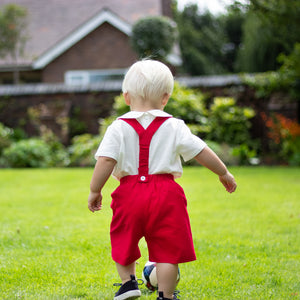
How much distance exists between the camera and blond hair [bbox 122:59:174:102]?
7.57ft

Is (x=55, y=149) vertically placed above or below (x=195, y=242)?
below

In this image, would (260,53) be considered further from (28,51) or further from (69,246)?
(69,246)

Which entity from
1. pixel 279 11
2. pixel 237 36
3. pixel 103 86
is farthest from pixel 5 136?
pixel 237 36

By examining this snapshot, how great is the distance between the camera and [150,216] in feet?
7.39

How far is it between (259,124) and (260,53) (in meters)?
11.9

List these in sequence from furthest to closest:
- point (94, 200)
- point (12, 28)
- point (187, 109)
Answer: point (12, 28), point (187, 109), point (94, 200)

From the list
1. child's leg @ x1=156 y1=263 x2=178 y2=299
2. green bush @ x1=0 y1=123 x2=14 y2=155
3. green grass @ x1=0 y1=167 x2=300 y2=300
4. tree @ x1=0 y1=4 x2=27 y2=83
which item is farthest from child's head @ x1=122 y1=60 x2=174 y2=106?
tree @ x1=0 y1=4 x2=27 y2=83

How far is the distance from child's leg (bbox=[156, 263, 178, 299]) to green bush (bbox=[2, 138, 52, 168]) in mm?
8830

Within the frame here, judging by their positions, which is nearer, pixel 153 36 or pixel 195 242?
pixel 195 242

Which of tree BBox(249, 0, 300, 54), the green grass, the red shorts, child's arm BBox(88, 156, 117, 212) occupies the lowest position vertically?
the green grass

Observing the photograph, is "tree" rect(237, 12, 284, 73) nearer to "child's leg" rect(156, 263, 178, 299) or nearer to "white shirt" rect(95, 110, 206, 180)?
"white shirt" rect(95, 110, 206, 180)

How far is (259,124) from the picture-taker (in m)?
11.5

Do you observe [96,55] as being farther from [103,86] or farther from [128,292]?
[128,292]

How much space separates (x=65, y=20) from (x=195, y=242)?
17.2m
